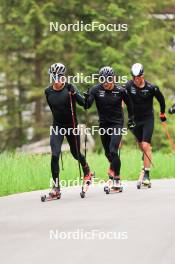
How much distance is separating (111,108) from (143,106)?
1222 millimetres

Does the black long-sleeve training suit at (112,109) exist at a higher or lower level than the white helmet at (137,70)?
lower

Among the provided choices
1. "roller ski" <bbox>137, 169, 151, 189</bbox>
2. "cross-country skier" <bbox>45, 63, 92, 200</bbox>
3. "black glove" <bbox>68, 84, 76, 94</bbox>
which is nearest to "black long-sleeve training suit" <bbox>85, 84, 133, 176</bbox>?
"cross-country skier" <bbox>45, 63, 92, 200</bbox>

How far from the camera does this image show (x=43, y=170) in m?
19.2

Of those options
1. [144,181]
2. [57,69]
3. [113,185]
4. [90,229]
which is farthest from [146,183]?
[90,229]

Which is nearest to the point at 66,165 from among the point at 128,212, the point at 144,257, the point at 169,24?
the point at 128,212

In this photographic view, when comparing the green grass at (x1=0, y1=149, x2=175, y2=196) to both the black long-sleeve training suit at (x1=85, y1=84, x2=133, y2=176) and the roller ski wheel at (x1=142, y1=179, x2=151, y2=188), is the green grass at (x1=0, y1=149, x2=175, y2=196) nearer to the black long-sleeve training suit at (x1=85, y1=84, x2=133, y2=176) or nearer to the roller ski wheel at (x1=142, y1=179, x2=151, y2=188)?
the roller ski wheel at (x1=142, y1=179, x2=151, y2=188)

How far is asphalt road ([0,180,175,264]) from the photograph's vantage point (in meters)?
9.34

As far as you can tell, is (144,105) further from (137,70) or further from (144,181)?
(144,181)

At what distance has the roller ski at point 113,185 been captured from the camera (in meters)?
15.9

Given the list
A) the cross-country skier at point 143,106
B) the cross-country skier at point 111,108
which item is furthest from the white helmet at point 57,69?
the cross-country skier at point 143,106

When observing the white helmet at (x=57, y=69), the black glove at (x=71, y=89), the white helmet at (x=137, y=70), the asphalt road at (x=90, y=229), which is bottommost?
the asphalt road at (x=90, y=229)

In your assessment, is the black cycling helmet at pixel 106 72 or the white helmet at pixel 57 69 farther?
the black cycling helmet at pixel 106 72

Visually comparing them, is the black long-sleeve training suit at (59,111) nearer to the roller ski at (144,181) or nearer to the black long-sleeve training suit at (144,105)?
the black long-sleeve training suit at (144,105)

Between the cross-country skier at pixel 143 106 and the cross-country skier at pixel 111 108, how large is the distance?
75 cm
